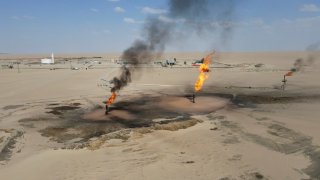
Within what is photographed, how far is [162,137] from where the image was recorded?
18.6 meters

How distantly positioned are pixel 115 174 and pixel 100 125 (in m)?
8.14

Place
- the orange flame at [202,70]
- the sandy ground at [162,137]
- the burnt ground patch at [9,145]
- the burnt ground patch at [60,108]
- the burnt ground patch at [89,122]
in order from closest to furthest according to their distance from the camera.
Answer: the sandy ground at [162,137] < the burnt ground patch at [9,145] < the burnt ground patch at [89,122] < the burnt ground patch at [60,108] < the orange flame at [202,70]

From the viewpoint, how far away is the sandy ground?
47.1 feet

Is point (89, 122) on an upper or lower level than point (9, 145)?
upper

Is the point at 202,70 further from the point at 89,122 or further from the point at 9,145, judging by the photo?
the point at 9,145

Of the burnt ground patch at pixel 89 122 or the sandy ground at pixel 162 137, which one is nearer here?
the sandy ground at pixel 162 137

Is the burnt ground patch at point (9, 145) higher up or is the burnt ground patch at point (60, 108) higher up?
the burnt ground patch at point (60, 108)

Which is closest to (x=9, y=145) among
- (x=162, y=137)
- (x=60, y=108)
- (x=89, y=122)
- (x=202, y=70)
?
(x=89, y=122)

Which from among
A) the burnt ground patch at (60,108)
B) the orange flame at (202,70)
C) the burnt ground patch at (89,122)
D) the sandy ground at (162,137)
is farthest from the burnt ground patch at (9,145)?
the orange flame at (202,70)

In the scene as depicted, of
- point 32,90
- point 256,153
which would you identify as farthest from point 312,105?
point 32,90

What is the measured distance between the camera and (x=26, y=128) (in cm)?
2144

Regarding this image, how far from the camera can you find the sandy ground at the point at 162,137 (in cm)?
1436

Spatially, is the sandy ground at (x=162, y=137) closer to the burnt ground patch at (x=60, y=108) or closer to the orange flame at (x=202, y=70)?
the burnt ground patch at (x=60, y=108)

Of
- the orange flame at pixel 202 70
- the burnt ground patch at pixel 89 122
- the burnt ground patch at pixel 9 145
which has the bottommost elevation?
the burnt ground patch at pixel 9 145
